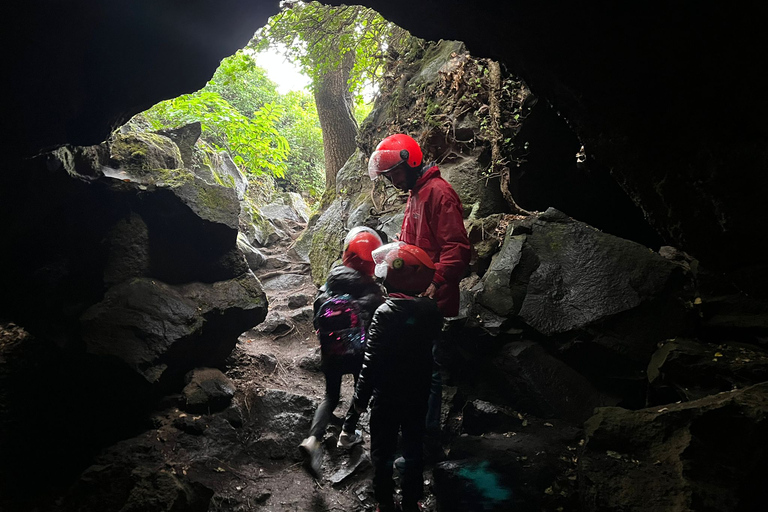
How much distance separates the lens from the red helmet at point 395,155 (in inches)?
160

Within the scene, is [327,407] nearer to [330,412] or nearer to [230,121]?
[330,412]

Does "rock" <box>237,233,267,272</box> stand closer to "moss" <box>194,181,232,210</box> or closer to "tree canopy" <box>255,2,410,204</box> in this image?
"tree canopy" <box>255,2,410,204</box>

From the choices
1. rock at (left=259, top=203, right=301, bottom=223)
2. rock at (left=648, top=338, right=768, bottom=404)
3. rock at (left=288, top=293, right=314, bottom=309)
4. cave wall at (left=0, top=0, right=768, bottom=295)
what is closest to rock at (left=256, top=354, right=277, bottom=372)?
rock at (left=288, top=293, right=314, bottom=309)

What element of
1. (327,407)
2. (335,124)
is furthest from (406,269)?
(335,124)

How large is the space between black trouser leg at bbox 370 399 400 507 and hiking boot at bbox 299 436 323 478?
0.92m

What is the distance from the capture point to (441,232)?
12.5 ft

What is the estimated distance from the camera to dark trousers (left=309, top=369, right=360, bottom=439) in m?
3.87

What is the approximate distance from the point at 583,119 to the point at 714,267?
1.31 meters

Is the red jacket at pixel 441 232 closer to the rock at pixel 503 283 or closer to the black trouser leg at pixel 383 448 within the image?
the rock at pixel 503 283

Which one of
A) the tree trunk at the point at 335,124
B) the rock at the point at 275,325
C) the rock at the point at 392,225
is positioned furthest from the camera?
the tree trunk at the point at 335,124

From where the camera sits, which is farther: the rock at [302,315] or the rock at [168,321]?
the rock at [302,315]

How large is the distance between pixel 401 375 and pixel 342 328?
1072 mm

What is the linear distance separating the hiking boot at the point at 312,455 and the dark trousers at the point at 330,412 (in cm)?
10

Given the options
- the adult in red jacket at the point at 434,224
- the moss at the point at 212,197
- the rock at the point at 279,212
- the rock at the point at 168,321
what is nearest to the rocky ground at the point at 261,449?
the rock at the point at 168,321
